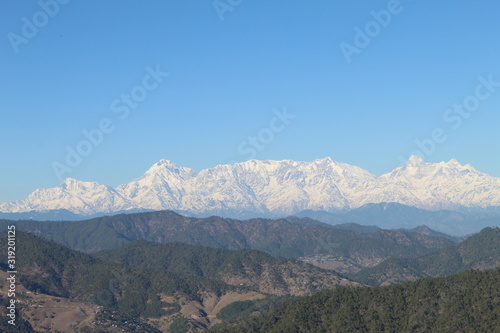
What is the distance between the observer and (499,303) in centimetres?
19038

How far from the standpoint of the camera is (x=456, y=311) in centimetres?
19238

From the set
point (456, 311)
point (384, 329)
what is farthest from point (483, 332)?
point (384, 329)

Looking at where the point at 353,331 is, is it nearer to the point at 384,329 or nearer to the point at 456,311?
the point at 384,329

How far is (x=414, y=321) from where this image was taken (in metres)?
195

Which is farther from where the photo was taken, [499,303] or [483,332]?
[499,303]

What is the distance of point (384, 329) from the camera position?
198m

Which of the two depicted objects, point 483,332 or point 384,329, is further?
point 384,329

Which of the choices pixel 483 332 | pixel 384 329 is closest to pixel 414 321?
pixel 384 329

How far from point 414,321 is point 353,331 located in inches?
794

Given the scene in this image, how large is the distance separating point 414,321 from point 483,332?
81.5ft

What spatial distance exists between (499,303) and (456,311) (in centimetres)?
1353

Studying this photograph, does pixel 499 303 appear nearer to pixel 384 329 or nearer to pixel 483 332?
pixel 483 332

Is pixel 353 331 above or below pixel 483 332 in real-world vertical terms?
above

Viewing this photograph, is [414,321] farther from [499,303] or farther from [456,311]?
[499,303]
